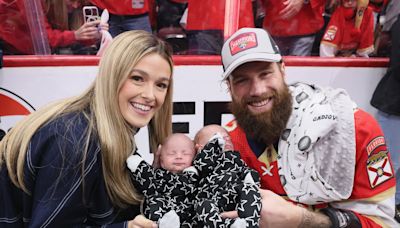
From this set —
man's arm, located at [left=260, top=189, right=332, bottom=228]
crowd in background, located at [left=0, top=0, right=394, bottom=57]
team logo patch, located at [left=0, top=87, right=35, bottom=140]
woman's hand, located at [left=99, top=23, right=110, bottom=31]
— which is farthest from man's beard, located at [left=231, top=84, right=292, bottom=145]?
team logo patch, located at [left=0, top=87, right=35, bottom=140]

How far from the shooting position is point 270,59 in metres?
2.02

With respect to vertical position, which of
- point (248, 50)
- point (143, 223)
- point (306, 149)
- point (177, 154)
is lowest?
point (143, 223)

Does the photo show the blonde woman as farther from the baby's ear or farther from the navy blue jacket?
the baby's ear

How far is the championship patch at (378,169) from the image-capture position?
1.90 m

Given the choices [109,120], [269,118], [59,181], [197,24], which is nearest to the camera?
[59,181]

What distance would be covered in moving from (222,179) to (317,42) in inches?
89.5

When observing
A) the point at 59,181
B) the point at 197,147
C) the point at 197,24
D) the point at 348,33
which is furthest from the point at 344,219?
the point at 348,33

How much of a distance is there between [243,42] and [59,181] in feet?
3.61

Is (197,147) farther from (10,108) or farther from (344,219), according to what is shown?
(10,108)

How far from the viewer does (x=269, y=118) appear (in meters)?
1.98

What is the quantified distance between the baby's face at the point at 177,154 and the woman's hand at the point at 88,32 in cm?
155

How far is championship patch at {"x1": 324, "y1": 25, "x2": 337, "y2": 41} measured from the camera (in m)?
3.68

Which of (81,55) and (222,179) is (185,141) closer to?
(222,179)

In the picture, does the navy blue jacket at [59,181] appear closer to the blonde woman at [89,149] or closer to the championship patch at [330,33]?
the blonde woman at [89,149]
